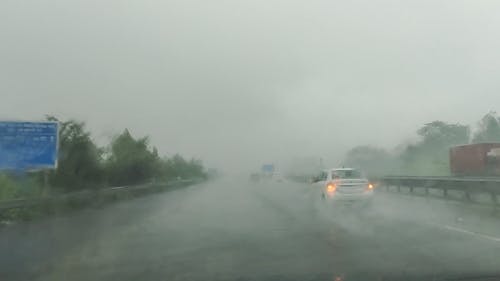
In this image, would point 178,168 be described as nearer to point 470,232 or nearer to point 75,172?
point 75,172

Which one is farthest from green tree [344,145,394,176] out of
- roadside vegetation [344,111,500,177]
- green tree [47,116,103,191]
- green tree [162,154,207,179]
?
green tree [47,116,103,191]

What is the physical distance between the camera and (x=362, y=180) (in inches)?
966

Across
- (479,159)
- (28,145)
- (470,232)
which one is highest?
(479,159)

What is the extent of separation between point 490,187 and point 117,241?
1461cm

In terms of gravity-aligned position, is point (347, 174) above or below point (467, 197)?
above

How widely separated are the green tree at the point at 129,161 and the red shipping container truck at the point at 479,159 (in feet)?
85.3

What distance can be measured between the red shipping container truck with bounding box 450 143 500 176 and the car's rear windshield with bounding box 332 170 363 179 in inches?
892

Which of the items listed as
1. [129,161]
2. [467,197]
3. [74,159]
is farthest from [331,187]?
[129,161]

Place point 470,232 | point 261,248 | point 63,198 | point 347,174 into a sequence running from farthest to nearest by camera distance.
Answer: point 63,198
point 347,174
point 470,232
point 261,248

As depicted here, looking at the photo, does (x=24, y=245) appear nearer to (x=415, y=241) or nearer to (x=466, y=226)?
(x=415, y=241)

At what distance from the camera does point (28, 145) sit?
96.2 feet

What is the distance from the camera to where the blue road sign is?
2859cm

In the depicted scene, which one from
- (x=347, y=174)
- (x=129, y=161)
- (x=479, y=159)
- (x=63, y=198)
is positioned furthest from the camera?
(x=129, y=161)

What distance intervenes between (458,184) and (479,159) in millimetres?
18903
